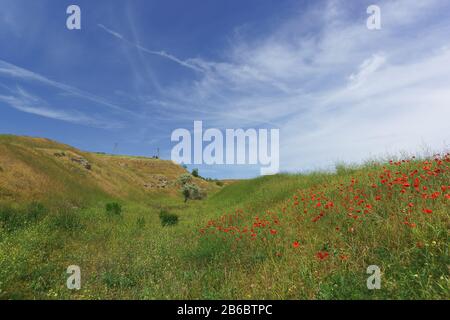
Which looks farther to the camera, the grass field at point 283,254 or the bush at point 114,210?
the bush at point 114,210

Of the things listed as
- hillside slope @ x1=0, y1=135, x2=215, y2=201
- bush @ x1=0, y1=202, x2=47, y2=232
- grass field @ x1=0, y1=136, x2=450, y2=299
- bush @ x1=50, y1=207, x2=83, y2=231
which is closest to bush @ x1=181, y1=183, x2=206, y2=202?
hillside slope @ x1=0, y1=135, x2=215, y2=201

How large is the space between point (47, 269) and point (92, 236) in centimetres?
400

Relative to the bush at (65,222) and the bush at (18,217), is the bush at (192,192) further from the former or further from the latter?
the bush at (18,217)

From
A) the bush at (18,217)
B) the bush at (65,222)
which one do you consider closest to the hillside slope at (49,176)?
the bush at (18,217)

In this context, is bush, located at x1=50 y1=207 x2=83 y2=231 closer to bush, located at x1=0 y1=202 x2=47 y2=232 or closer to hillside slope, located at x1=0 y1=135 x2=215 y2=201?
bush, located at x1=0 y1=202 x2=47 y2=232

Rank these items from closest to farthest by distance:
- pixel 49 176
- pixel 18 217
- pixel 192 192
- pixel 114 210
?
pixel 18 217, pixel 114 210, pixel 49 176, pixel 192 192

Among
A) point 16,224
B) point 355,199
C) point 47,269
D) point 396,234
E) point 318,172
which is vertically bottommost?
point 47,269

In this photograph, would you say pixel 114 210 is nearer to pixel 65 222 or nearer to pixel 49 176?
pixel 65 222

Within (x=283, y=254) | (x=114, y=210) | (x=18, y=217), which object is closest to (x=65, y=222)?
(x=18, y=217)

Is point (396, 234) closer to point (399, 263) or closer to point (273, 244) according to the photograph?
point (399, 263)

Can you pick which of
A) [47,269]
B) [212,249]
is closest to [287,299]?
[212,249]

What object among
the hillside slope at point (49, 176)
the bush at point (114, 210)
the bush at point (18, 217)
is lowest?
the bush at point (114, 210)

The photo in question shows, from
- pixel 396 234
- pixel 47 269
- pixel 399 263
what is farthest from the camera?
pixel 47 269

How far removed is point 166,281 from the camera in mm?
5516
